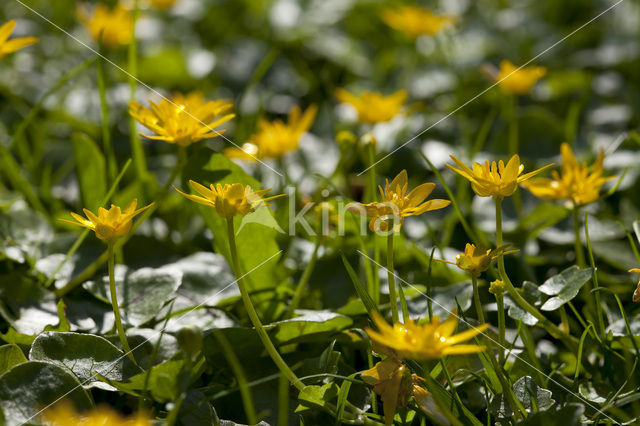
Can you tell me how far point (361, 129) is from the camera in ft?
4.87

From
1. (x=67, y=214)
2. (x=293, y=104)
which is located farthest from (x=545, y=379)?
(x=293, y=104)

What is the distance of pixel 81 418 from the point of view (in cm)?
58

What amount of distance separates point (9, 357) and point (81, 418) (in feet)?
0.45

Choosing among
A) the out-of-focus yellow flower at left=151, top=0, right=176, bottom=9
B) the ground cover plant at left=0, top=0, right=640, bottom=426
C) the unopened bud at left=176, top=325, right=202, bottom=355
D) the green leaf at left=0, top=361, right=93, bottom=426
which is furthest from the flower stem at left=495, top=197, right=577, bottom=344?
the out-of-focus yellow flower at left=151, top=0, right=176, bottom=9

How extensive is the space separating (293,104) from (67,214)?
677 millimetres

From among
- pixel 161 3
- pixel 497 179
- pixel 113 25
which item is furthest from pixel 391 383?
pixel 161 3

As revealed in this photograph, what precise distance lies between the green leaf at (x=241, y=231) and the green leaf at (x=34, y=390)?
0.86ft

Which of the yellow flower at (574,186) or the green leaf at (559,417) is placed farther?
the yellow flower at (574,186)

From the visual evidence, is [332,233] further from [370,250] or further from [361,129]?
[361,129]

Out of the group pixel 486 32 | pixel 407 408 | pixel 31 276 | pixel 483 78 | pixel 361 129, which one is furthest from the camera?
pixel 486 32

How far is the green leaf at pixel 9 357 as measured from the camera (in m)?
0.66

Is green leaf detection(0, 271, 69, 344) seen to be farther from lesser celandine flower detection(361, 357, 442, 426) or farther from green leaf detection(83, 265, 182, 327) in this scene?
lesser celandine flower detection(361, 357, 442, 426)

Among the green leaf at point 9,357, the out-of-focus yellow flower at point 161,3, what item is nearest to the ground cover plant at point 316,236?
the green leaf at point 9,357

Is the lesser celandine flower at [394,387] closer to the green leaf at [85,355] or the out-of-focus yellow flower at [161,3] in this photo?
the green leaf at [85,355]
